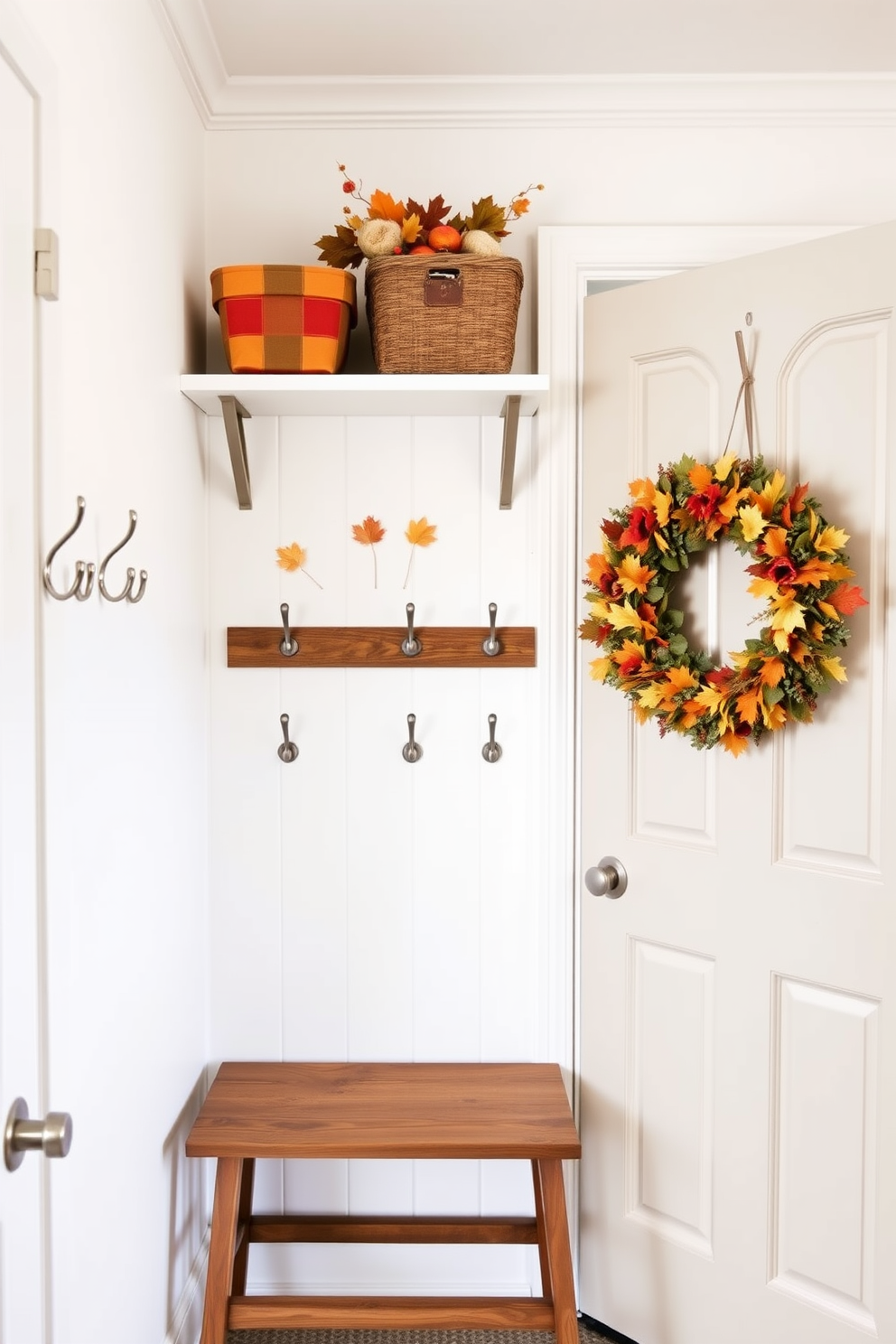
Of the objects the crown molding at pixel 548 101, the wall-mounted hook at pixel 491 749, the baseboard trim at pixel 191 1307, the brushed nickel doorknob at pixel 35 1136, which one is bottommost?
the baseboard trim at pixel 191 1307

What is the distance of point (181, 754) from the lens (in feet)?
5.86

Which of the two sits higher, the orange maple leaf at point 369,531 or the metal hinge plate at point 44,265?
the metal hinge plate at point 44,265

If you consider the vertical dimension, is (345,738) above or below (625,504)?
below

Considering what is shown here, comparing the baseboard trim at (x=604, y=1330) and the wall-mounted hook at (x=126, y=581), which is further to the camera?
the baseboard trim at (x=604, y=1330)

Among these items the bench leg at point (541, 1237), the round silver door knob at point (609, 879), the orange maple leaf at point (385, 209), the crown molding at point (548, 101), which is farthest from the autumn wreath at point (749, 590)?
the bench leg at point (541, 1237)

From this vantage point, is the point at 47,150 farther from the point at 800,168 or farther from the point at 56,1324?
the point at 800,168

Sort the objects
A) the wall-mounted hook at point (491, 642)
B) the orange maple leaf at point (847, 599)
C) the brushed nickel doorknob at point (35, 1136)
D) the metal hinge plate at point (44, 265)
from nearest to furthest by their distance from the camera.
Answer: the brushed nickel doorknob at point (35, 1136), the metal hinge plate at point (44, 265), the orange maple leaf at point (847, 599), the wall-mounted hook at point (491, 642)

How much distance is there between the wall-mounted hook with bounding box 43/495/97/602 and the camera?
1106 mm

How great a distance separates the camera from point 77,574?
117 centimetres

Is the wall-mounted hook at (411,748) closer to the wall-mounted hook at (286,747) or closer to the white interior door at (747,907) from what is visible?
the wall-mounted hook at (286,747)

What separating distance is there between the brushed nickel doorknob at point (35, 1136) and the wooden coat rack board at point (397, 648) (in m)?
1.09

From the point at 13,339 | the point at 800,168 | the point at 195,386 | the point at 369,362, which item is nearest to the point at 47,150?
the point at 13,339

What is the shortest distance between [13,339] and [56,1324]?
113cm

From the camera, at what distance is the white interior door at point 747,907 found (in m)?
1.58
